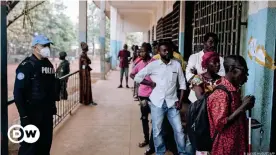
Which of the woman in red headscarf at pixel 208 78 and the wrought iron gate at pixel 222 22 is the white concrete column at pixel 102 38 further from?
the woman in red headscarf at pixel 208 78

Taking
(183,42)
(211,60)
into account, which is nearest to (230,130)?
(211,60)

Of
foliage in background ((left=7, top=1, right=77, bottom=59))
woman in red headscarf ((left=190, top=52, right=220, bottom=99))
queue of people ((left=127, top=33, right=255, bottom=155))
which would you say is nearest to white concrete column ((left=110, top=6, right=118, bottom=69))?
foliage in background ((left=7, top=1, right=77, bottom=59))

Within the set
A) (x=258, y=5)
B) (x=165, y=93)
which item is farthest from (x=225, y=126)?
(x=258, y=5)

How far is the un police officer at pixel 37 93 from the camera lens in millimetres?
3766

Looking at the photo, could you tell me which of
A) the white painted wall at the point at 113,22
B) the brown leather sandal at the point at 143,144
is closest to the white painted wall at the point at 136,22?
the white painted wall at the point at 113,22

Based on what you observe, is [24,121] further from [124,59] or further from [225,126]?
[124,59]

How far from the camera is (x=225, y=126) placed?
2.57 m

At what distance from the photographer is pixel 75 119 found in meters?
7.45

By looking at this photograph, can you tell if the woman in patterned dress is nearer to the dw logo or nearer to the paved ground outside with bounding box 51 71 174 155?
the dw logo

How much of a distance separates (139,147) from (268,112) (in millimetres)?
2249

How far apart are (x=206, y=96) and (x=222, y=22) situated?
12.3ft

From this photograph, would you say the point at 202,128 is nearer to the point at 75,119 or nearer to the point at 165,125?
the point at 165,125

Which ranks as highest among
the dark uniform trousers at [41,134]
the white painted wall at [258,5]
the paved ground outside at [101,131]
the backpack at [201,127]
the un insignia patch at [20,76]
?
the white painted wall at [258,5]

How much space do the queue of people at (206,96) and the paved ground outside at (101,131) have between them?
1.57 ft
